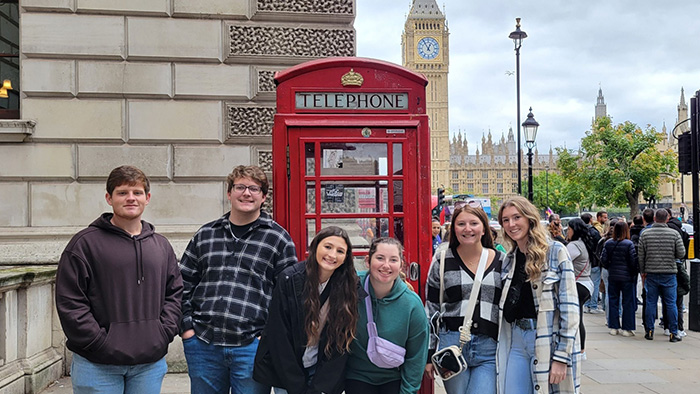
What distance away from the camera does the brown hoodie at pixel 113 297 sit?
2896mm

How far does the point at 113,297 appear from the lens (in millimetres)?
2975

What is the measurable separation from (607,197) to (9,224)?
38.9 metres

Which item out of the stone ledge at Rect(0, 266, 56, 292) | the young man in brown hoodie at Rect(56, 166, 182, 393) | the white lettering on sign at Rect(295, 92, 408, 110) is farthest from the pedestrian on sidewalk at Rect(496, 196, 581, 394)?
the stone ledge at Rect(0, 266, 56, 292)

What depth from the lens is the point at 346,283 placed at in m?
3.20

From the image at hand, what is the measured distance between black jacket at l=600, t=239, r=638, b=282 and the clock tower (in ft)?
334

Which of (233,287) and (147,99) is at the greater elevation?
(147,99)

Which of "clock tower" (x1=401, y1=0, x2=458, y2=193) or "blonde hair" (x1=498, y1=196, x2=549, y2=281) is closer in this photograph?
"blonde hair" (x1=498, y1=196, x2=549, y2=281)

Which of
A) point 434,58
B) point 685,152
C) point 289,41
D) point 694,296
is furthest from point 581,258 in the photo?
point 434,58

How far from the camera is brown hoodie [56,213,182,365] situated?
114 inches

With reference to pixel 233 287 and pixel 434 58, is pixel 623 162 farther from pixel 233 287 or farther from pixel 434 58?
pixel 434 58

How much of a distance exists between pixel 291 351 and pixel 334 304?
33 cm

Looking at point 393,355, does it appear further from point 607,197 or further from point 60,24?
point 607,197

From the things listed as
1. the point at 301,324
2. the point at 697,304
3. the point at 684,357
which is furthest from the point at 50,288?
the point at 697,304

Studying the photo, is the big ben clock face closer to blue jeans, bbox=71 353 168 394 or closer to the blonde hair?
the blonde hair
